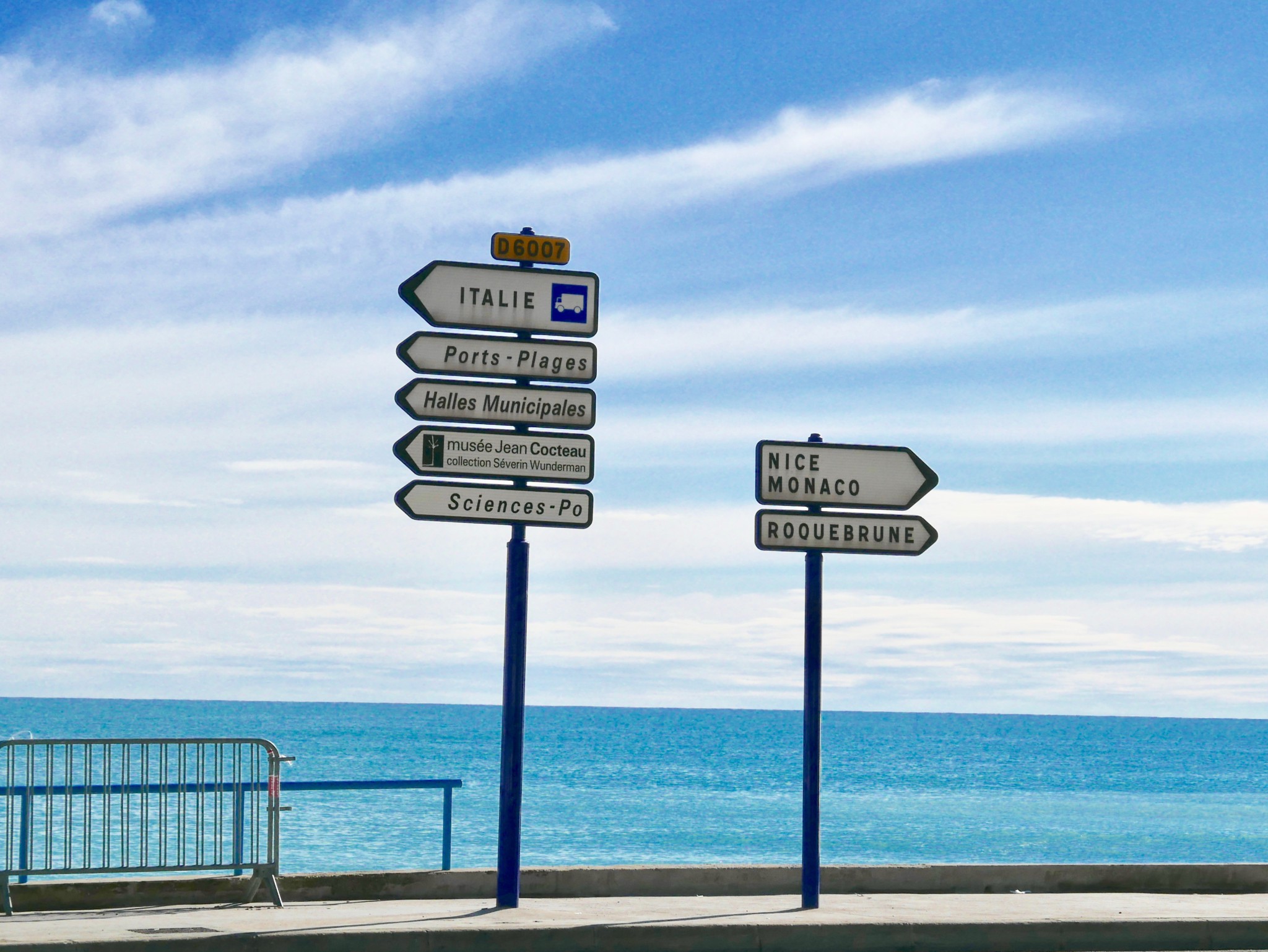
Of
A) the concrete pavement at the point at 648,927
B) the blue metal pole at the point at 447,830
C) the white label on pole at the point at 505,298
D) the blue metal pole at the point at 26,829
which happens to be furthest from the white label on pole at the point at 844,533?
the blue metal pole at the point at 26,829

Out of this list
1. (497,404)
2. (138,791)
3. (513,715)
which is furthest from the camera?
(138,791)

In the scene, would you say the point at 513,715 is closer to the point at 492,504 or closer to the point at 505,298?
the point at 492,504

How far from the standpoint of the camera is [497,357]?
965 cm

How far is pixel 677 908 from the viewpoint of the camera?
9.26 m

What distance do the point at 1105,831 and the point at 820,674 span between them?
4821 cm

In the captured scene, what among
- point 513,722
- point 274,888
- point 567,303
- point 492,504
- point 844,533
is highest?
point 567,303

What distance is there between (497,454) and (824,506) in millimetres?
2379

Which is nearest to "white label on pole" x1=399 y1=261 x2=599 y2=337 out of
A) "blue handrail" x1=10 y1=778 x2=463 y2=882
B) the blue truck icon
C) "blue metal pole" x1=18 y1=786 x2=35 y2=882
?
the blue truck icon

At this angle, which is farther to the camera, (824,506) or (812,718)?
(824,506)

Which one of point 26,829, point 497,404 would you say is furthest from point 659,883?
point 26,829

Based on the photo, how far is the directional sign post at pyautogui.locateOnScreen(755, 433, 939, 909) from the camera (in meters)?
9.83

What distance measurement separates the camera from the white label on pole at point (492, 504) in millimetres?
9344

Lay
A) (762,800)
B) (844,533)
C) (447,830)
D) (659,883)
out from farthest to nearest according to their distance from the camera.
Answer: (762,800) < (447,830) < (659,883) < (844,533)

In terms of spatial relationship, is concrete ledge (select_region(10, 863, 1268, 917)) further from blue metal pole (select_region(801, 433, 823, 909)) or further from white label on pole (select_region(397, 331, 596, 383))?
white label on pole (select_region(397, 331, 596, 383))
